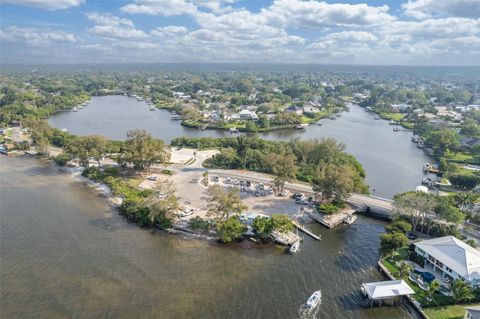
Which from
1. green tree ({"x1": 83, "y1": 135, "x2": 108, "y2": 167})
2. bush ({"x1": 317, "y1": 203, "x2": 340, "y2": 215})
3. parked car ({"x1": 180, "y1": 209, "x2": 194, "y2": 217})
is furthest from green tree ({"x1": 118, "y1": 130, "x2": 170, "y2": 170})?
bush ({"x1": 317, "y1": 203, "x2": 340, "y2": 215})

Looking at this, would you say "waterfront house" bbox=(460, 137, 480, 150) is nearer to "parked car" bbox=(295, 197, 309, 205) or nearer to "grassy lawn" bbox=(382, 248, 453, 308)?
"parked car" bbox=(295, 197, 309, 205)

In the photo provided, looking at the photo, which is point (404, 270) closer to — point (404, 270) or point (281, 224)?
point (404, 270)

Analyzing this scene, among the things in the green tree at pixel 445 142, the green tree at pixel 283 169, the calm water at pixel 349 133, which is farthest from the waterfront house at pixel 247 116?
the green tree at pixel 283 169

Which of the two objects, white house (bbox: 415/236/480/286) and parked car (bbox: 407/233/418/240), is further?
parked car (bbox: 407/233/418/240)

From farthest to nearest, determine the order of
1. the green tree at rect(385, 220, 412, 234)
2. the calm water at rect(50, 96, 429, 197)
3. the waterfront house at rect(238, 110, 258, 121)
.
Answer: the waterfront house at rect(238, 110, 258, 121), the calm water at rect(50, 96, 429, 197), the green tree at rect(385, 220, 412, 234)

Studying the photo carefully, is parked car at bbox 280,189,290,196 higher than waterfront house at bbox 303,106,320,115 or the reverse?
the reverse

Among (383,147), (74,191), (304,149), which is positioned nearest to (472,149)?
(383,147)

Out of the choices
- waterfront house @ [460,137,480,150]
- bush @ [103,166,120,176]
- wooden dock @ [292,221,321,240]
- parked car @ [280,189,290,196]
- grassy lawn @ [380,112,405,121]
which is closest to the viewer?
wooden dock @ [292,221,321,240]
